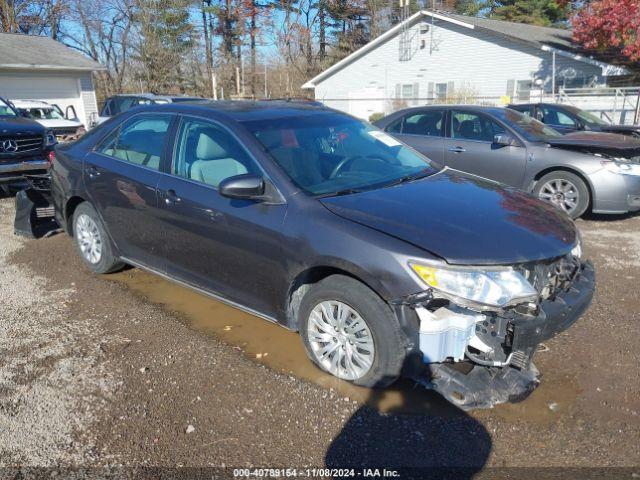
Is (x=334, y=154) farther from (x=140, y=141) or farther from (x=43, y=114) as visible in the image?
(x=43, y=114)

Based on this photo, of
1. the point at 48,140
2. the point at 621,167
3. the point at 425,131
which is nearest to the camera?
the point at 621,167

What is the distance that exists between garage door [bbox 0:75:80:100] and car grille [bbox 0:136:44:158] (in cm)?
1410

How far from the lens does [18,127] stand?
905 centimetres

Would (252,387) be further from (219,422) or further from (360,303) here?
(360,303)

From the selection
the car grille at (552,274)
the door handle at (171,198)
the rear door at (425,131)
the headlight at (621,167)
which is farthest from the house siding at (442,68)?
the car grille at (552,274)

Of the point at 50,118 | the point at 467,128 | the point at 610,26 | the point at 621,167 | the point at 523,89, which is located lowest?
the point at 621,167

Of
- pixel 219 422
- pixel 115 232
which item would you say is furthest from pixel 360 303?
pixel 115 232

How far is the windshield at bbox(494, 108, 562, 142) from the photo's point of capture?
7.49 meters

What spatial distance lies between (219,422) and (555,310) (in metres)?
1.97

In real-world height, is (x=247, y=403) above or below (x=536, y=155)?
below

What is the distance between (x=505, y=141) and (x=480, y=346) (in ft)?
16.7

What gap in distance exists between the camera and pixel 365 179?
12.5 ft

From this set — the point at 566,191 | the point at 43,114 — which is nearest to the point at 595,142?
the point at 566,191

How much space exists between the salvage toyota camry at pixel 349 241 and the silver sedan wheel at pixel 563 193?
3552 mm
